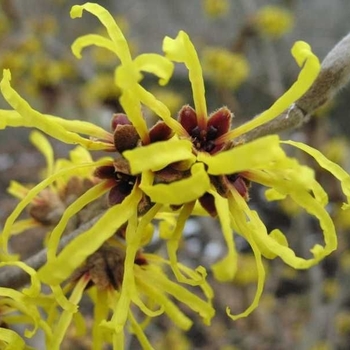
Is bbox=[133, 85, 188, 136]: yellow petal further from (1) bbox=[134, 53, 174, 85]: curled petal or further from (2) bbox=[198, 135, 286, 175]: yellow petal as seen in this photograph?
(2) bbox=[198, 135, 286, 175]: yellow petal

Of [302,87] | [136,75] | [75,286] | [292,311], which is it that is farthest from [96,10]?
[292,311]

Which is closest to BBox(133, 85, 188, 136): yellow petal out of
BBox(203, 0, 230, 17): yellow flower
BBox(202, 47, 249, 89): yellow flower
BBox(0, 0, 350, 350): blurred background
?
BBox(0, 0, 350, 350): blurred background

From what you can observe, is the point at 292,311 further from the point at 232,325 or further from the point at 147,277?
the point at 147,277

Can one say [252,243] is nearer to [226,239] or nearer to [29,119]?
[226,239]

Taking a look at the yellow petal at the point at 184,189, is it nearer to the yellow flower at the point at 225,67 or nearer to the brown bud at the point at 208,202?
the brown bud at the point at 208,202

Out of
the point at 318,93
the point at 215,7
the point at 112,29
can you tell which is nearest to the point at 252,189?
the point at 318,93
